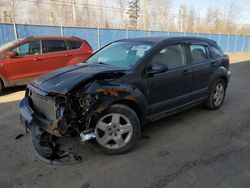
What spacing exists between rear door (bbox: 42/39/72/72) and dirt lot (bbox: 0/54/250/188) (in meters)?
3.40

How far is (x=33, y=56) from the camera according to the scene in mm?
7332

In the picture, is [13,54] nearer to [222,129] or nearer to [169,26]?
[222,129]

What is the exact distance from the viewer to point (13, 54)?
6.90m

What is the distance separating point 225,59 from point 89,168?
4274mm

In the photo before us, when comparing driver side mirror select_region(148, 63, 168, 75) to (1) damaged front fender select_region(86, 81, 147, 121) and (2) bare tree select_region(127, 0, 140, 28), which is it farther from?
(2) bare tree select_region(127, 0, 140, 28)

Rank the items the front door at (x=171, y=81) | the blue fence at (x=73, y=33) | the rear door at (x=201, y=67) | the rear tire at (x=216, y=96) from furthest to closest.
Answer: the blue fence at (x=73, y=33) < the rear tire at (x=216, y=96) < the rear door at (x=201, y=67) < the front door at (x=171, y=81)

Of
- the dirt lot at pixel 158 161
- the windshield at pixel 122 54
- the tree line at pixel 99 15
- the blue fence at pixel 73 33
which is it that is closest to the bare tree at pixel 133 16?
the tree line at pixel 99 15

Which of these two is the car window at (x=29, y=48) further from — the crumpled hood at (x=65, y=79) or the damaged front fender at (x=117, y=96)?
the damaged front fender at (x=117, y=96)

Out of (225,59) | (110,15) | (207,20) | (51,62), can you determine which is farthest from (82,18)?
(207,20)

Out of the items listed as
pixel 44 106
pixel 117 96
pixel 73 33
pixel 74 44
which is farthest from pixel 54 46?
pixel 73 33

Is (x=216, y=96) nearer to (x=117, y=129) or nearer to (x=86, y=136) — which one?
(x=117, y=129)

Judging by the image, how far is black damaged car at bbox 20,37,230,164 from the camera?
3016 mm

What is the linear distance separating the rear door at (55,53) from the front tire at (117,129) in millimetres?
5151

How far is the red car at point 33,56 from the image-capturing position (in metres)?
6.91
